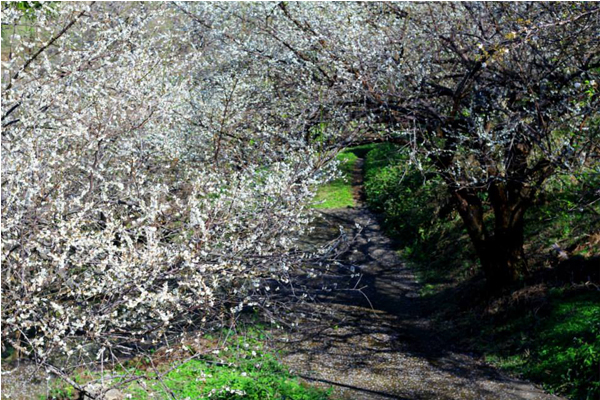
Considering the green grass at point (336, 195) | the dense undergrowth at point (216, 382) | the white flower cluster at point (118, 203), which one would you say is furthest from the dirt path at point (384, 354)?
the green grass at point (336, 195)

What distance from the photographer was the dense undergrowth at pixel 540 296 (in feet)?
24.2

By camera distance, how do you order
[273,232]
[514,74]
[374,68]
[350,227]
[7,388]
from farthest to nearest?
[350,227], [374,68], [514,74], [7,388], [273,232]

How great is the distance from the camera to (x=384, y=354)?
9.23m

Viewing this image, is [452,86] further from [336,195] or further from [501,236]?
[336,195]

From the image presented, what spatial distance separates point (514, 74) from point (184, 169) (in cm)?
510

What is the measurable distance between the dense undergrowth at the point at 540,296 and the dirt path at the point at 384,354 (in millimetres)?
345

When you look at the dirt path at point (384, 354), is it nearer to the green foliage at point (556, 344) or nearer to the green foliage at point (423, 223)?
the green foliage at point (556, 344)

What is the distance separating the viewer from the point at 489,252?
31.8 ft

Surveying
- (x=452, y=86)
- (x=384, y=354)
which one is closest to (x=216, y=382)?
(x=384, y=354)

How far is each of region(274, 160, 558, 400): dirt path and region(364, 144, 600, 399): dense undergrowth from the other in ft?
1.13

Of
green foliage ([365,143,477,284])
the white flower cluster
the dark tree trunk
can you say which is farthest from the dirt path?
the dark tree trunk

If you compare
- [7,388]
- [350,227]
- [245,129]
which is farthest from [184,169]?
[350,227]

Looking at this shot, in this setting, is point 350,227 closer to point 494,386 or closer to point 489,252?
point 489,252

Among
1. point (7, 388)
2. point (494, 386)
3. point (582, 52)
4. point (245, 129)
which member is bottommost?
point (7, 388)
